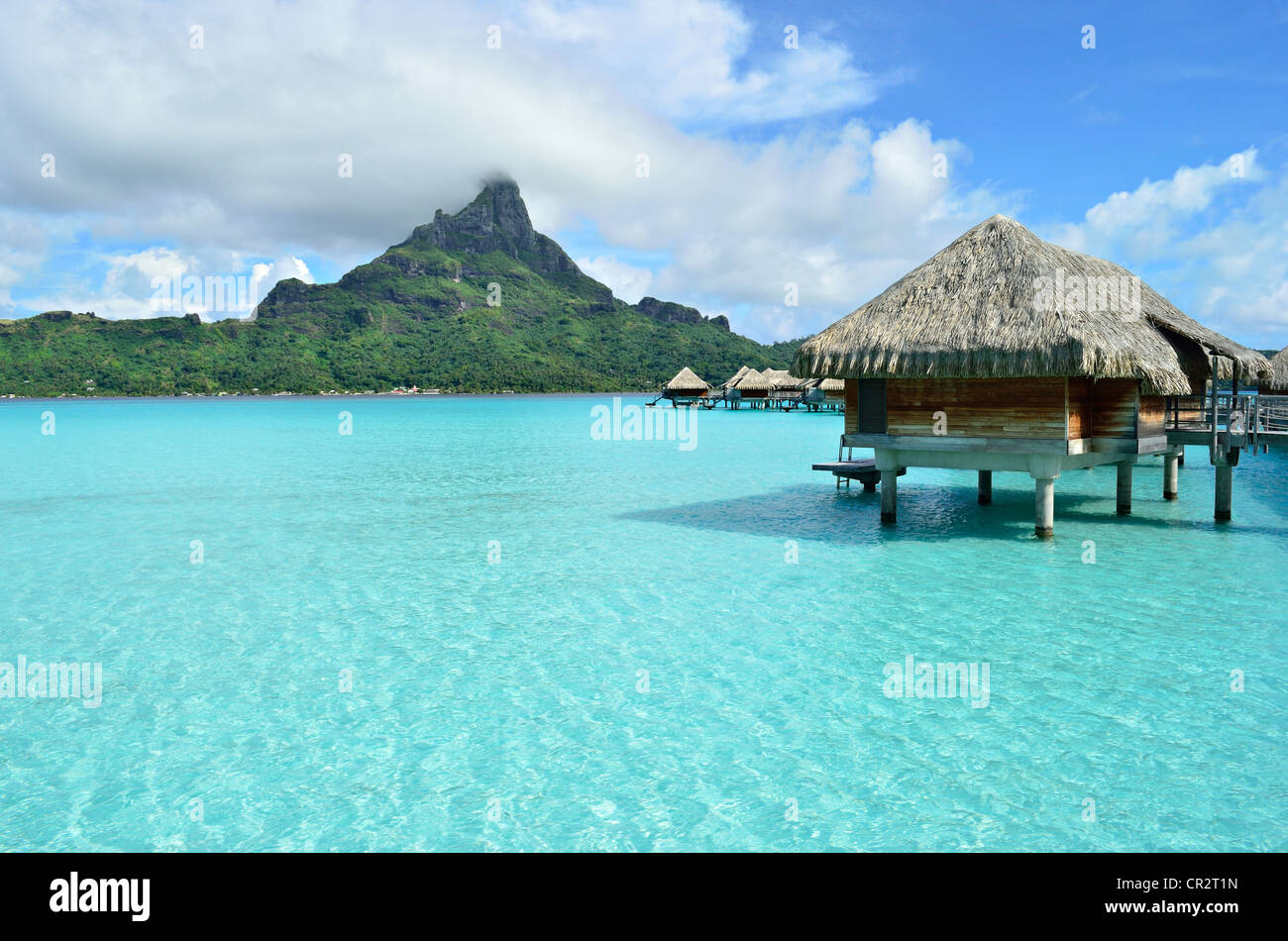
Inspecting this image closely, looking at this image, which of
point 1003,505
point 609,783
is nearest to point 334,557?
point 609,783

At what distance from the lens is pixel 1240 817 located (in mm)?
5055

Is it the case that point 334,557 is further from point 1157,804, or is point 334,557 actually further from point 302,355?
point 302,355

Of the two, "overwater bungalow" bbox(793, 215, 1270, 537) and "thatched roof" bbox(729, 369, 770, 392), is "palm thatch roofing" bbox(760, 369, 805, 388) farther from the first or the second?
"overwater bungalow" bbox(793, 215, 1270, 537)

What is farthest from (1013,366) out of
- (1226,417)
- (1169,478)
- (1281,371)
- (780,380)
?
(780,380)

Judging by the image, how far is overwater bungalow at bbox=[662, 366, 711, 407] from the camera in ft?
247

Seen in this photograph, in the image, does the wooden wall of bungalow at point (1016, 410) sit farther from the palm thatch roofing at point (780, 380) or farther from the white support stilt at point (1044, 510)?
the palm thatch roofing at point (780, 380)

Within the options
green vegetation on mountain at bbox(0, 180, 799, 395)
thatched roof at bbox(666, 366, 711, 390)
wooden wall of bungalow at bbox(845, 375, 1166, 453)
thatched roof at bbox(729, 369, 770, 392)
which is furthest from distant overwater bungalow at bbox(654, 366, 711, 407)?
wooden wall of bungalow at bbox(845, 375, 1166, 453)

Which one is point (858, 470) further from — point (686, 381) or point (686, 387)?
point (686, 387)

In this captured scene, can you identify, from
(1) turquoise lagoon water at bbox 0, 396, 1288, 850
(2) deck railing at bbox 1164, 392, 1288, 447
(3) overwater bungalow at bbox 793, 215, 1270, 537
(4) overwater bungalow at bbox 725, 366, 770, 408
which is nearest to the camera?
(1) turquoise lagoon water at bbox 0, 396, 1288, 850

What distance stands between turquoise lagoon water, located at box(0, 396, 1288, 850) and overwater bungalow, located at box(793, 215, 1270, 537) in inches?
64.3

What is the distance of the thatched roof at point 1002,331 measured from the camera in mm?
12617

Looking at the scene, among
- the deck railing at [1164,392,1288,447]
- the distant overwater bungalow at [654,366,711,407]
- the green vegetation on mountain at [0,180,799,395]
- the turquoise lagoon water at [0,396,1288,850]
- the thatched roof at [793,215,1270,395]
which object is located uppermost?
the green vegetation on mountain at [0,180,799,395]

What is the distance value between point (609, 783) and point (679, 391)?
2858 inches

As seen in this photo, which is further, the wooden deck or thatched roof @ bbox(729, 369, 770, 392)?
thatched roof @ bbox(729, 369, 770, 392)
